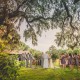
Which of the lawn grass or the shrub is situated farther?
the lawn grass

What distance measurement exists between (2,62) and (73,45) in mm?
11047

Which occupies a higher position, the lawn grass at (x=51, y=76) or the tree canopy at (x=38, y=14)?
the tree canopy at (x=38, y=14)

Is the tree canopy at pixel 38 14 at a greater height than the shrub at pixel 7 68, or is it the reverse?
the tree canopy at pixel 38 14

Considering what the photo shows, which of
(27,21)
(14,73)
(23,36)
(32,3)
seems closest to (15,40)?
(23,36)

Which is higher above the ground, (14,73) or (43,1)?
(43,1)

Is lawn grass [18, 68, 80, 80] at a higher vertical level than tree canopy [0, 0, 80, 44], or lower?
lower

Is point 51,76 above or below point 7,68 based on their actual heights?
below

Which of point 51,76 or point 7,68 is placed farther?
point 51,76

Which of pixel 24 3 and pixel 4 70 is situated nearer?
pixel 4 70

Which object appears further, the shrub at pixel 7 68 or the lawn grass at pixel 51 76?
the lawn grass at pixel 51 76

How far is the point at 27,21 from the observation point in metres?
25.7

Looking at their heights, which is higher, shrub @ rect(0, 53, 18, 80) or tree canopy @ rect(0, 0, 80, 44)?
tree canopy @ rect(0, 0, 80, 44)

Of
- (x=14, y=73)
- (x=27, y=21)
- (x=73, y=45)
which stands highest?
(x=27, y=21)

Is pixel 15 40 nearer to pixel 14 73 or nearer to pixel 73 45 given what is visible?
pixel 73 45
